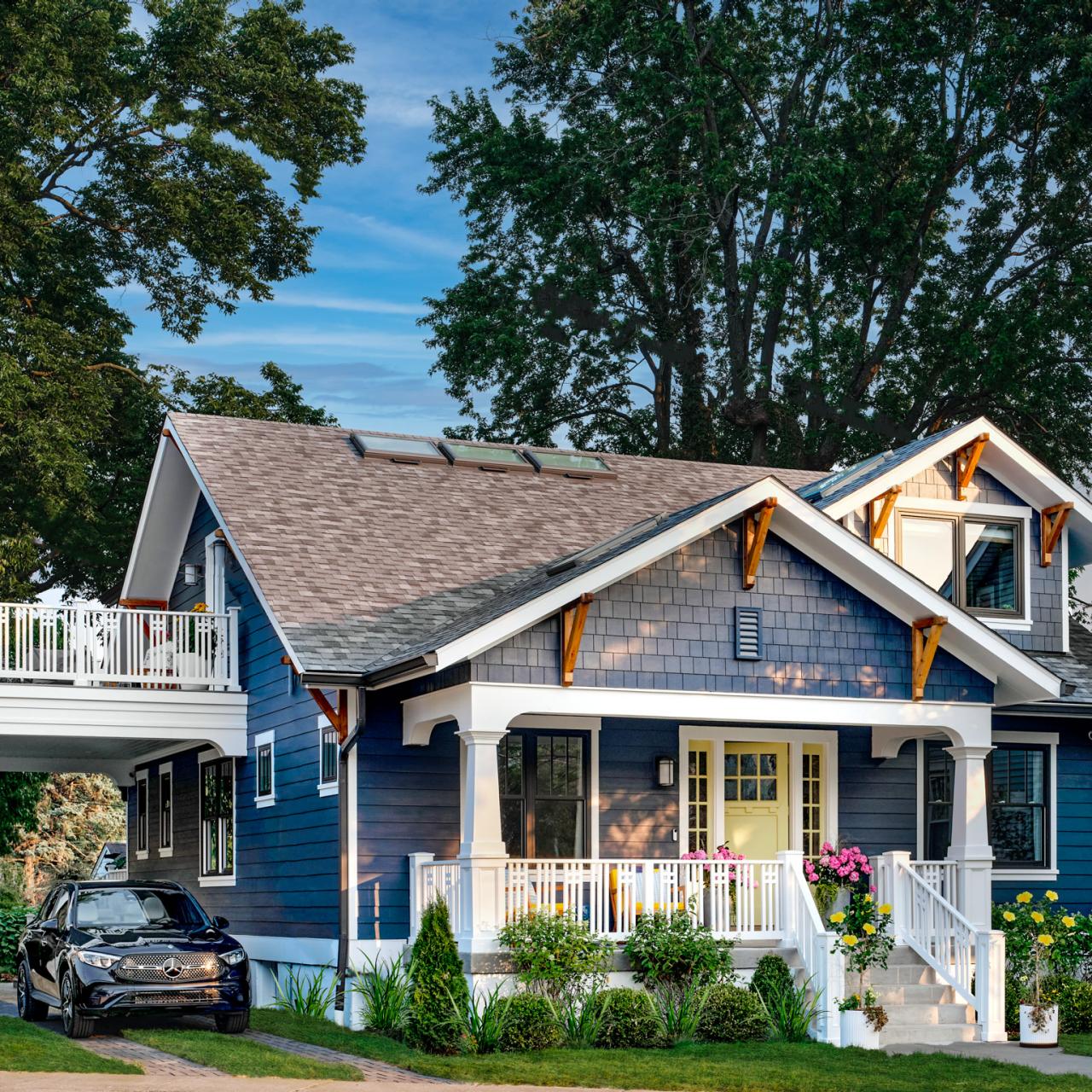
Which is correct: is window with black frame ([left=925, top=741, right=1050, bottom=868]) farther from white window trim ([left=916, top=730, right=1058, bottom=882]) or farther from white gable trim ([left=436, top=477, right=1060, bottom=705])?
white gable trim ([left=436, top=477, right=1060, bottom=705])

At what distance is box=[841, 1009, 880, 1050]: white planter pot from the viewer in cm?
1598

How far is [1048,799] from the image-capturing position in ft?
69.2

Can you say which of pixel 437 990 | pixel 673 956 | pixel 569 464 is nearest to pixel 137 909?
pixel 437 990

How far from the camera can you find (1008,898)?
20.7m

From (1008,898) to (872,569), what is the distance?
5551 millimetres

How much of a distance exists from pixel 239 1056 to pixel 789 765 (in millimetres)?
8325

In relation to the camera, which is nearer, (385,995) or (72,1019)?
(72,1019)

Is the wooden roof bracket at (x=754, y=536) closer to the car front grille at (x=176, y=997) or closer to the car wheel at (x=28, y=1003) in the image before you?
the car front grille at (x=176, y=997)

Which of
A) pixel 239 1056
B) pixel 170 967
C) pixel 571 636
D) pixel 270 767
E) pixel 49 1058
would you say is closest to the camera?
pixel 49 1058

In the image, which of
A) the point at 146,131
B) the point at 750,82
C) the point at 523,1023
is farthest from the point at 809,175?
the point at 523,1023

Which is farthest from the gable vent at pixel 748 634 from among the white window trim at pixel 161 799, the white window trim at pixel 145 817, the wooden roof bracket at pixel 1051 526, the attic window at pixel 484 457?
the white window trim at pixel 145 817

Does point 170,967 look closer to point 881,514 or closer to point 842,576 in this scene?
point 842,576

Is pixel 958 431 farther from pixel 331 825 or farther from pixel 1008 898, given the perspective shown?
pixel 331 825

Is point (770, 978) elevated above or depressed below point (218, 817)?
below
